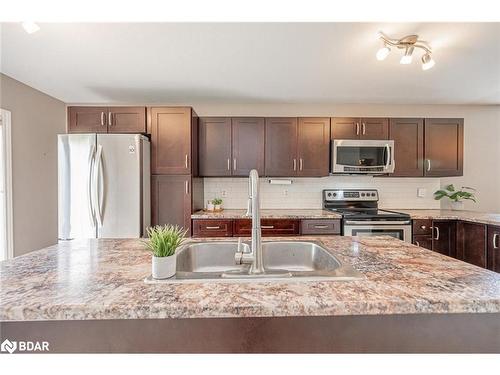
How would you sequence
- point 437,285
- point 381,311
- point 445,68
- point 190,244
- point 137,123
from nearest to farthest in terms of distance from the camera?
1. point 381,311
2. point 437,285
3. point 190,244
4. point 445,68
5. point 137,123

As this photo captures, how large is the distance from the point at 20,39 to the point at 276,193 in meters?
2.90

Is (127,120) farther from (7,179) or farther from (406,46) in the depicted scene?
(406,46)

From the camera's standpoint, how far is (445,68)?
240 centimetres

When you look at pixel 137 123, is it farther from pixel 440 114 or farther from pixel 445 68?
pixel 440 114

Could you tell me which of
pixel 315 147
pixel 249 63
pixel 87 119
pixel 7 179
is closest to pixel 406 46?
pixel 249 63

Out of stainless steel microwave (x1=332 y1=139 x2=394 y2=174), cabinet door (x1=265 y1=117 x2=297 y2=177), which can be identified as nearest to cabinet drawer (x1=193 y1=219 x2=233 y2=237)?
cabinet door (x1=265 y1=117 x2=297 y2=177)

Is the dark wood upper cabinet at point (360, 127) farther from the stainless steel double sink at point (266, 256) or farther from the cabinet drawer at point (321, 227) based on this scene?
the stainless steel double sink at point (266, 256)

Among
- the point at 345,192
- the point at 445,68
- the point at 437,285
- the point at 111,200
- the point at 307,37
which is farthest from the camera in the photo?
the point at 345,192

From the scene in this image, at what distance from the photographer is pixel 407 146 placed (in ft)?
10.4

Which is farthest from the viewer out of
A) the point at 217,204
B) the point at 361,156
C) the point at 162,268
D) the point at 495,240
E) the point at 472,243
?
the point at 217,204

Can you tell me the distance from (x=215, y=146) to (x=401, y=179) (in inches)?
102

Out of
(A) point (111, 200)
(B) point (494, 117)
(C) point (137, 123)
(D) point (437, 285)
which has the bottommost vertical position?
(D) point (437, 285)

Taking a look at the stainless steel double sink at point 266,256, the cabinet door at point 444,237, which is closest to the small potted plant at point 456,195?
the cabinet door at point 444,237

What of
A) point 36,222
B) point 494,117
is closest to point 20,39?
point 36,222
